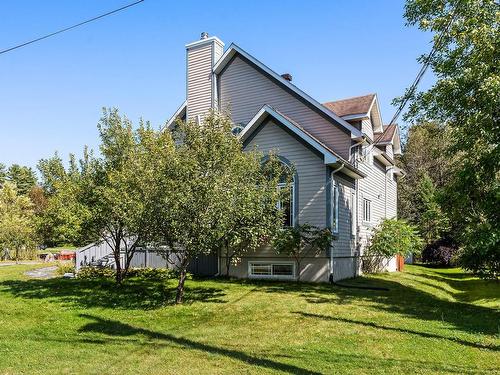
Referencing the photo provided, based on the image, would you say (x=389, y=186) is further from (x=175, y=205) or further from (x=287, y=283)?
(x=175, y=205)

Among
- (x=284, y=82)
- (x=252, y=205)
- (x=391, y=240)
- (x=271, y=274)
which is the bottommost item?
(x=271, y=274)

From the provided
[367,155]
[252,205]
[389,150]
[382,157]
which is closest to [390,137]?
[382,157]

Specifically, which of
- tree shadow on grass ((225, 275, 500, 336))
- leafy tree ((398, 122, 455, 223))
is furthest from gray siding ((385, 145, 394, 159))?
leafy tree ((398, 122, 455, 223))

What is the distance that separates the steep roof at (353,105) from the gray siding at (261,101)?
2335 mm

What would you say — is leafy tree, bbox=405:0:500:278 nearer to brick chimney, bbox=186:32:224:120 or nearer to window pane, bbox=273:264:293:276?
window pane, bbox=273:264:293:276

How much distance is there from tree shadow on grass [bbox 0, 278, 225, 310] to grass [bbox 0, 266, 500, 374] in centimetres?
3

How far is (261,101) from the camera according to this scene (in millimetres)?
19859

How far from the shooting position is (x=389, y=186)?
2795cm

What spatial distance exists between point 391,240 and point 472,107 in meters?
8.58

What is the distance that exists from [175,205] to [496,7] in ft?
37.1

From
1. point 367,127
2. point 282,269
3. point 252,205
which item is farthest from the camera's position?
point 367,127

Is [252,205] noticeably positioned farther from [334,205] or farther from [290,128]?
[334,205]

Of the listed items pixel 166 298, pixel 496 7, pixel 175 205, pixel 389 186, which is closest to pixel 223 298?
pixel 166 298

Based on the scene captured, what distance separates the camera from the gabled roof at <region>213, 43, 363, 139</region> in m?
17.8
